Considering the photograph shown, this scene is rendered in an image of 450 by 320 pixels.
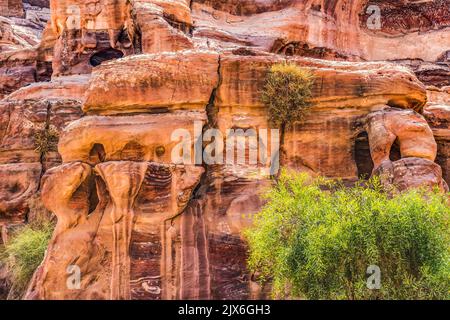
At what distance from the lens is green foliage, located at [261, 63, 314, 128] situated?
13.8 meters

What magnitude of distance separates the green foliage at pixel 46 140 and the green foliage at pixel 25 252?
101 inches

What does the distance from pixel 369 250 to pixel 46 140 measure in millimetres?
12208

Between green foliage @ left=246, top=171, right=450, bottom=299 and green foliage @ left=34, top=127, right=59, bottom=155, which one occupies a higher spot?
green foliage @ left=34, top=127, right=59, bottom=155

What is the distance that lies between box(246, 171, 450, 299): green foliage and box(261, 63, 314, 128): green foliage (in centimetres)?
393

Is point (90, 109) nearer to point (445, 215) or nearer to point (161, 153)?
point (161, 153)

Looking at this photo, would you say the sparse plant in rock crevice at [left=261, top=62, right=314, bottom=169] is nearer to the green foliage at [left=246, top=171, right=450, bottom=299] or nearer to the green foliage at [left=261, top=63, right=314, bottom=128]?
the green foliage at [left=261, top=63, right=314, bottom=128]

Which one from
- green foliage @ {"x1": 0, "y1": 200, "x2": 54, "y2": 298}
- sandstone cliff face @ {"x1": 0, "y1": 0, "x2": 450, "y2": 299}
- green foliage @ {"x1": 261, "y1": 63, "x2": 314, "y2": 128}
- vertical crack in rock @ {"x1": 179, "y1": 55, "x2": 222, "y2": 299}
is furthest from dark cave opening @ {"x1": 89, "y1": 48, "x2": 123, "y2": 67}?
green foliage @ {"x1": 261, "y1": 63, "x2": 314, "y2": 128}

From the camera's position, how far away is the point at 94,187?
14.0m

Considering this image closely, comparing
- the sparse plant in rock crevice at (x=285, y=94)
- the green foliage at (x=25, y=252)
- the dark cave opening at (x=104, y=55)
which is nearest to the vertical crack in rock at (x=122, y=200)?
the green foliage at (x=25, y=252)

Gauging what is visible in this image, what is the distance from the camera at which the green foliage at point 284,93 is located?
13.8 m

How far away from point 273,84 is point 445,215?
5597 mm
